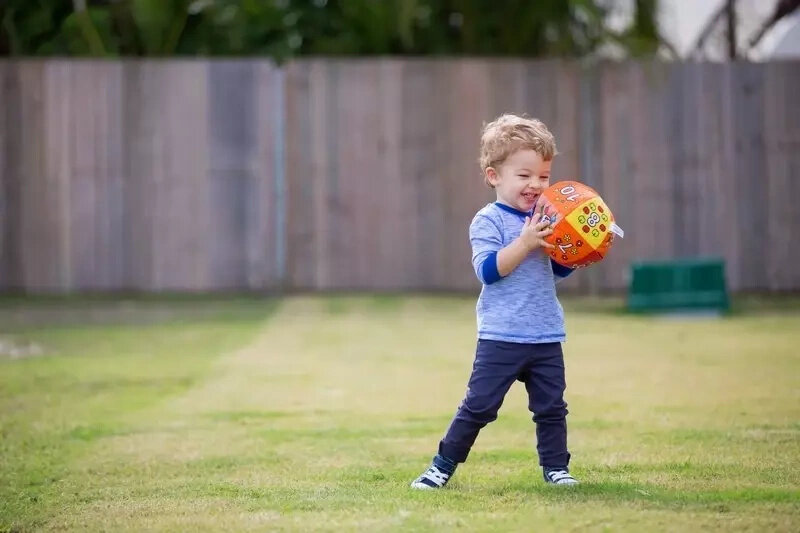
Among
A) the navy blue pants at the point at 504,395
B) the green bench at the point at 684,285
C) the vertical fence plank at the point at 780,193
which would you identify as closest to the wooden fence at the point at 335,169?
the vertical fence plank at the point at 780,193

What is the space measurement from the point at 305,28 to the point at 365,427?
7.80 meters

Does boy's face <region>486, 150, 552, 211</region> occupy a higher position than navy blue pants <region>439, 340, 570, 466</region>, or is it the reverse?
boy's face <region>486, 150, 552, 211</region>

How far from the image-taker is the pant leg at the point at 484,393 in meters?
4.26

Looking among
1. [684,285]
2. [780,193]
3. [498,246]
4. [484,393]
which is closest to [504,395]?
[484,393]

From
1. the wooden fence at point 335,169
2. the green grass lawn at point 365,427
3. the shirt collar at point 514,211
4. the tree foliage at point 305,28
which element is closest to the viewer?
the green grass lawn at point 365,427

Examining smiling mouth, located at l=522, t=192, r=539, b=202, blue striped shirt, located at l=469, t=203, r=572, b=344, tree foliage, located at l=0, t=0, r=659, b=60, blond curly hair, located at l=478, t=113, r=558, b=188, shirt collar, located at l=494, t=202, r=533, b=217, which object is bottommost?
blue striped shirt, located at l=469, t=203, r=572, b=344

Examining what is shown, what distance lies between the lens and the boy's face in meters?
4.36

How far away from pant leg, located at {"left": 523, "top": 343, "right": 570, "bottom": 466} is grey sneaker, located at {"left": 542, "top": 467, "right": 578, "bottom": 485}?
0.06 ft

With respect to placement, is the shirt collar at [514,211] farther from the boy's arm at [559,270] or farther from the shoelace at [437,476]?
the shoelace at [437,476]

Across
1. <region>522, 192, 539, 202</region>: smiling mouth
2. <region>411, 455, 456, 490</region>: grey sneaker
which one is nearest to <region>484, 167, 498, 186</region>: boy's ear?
<region>522, 192, 539, 202</region>: smiling mouth

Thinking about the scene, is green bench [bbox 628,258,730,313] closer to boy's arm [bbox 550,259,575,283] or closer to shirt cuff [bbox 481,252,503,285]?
boy's arm [bbox 550,259,575,283]

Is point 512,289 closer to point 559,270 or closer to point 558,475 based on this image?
point 559,270

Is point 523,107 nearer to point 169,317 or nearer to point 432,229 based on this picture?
point 432,229

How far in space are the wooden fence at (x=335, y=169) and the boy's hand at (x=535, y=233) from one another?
297 inches
